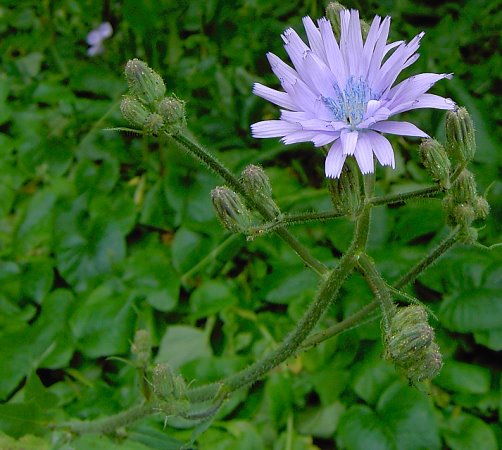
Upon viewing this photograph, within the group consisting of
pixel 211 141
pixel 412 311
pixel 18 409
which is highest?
pixel 211 141

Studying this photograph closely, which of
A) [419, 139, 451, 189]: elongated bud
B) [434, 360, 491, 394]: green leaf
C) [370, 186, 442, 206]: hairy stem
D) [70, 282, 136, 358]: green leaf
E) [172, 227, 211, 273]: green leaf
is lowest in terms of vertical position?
[434, 360, 491, 394]: green leaf

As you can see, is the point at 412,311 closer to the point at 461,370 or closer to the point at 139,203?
the point at 461,370

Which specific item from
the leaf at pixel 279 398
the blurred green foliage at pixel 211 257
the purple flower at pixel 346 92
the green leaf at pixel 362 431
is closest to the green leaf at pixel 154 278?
the blurred green foliage at pixel 211 257

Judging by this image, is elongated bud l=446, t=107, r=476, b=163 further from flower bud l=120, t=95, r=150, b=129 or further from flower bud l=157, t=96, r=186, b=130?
flower bud l=120, t=95, r=150, b=129

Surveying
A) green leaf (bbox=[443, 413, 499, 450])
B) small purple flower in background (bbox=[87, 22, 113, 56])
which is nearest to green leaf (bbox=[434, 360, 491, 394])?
green leaf (bbox=[443, 413, 499, 450])

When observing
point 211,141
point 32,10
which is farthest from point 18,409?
point 32,10
